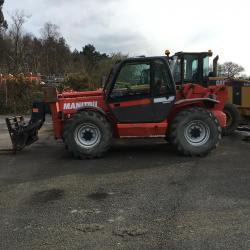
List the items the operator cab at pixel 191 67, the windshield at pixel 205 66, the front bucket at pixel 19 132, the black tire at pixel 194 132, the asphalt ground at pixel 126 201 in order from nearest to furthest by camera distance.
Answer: the asphalt ground at pixel 126 201
the black tire at pixel 194 132
the front bucket at pixel 19 132
the operator cab at pixel 191 67
the windshield at pixel 205 66

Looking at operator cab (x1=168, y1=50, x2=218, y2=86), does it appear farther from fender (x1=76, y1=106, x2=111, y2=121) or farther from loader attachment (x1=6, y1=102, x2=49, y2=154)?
loader attachment (x1=6, y1=102, x2=49, y2=154)

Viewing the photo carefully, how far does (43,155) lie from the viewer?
1148 centimetres

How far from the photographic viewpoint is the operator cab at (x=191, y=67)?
1376cm

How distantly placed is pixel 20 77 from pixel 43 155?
562 inches

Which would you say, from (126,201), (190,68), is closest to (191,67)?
(190,68)

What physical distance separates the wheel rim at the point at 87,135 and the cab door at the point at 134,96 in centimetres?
61

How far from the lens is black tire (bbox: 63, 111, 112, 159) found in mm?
10805

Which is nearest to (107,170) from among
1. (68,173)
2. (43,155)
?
(68,173)

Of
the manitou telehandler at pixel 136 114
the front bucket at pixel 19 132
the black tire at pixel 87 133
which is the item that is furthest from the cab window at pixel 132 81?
the front bucket at pixel 19 132

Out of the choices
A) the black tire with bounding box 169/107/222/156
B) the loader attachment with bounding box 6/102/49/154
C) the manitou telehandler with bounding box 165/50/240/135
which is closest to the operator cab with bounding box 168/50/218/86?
the manitou telehandler with bounding box 165/50/240/135

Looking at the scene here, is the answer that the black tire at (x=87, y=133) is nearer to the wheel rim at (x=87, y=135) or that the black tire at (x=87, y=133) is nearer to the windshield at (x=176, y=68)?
the wheel rim at (x=87, y=135)

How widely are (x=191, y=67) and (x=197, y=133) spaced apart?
359cm

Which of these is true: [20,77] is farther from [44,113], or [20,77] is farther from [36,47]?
[36,47]

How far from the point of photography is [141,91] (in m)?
11.1
